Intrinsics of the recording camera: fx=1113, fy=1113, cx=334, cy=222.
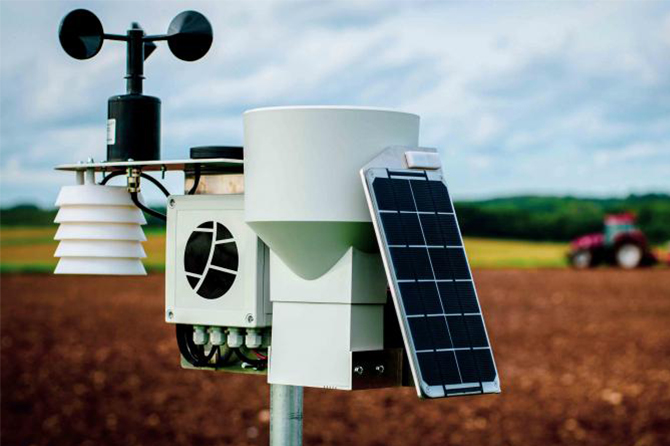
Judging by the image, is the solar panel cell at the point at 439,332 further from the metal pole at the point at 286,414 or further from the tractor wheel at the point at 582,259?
the tractor wheel at the point at 582,259

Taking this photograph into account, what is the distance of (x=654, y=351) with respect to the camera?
16797 mm

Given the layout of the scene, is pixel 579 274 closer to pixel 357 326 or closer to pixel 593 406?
pixel 593 406

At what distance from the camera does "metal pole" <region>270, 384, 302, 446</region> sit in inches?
200

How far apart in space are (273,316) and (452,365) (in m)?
0.85

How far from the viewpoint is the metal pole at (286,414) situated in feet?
16.7

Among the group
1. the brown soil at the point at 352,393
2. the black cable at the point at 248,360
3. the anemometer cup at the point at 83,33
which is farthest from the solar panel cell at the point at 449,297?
the brown soil at the point at 352,393

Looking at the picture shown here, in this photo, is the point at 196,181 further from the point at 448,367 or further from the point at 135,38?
the point at 448,367

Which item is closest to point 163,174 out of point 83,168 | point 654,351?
point 83,168

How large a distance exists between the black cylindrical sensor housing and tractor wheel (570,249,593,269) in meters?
26.8

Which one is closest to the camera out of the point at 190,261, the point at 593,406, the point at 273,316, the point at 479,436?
the point at 273,316

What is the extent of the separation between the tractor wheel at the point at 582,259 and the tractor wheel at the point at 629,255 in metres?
0.82

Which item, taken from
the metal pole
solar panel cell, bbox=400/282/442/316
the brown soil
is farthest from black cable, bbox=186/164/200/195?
the brown soil

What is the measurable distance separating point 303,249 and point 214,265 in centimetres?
66

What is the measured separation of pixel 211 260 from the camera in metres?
5.24
